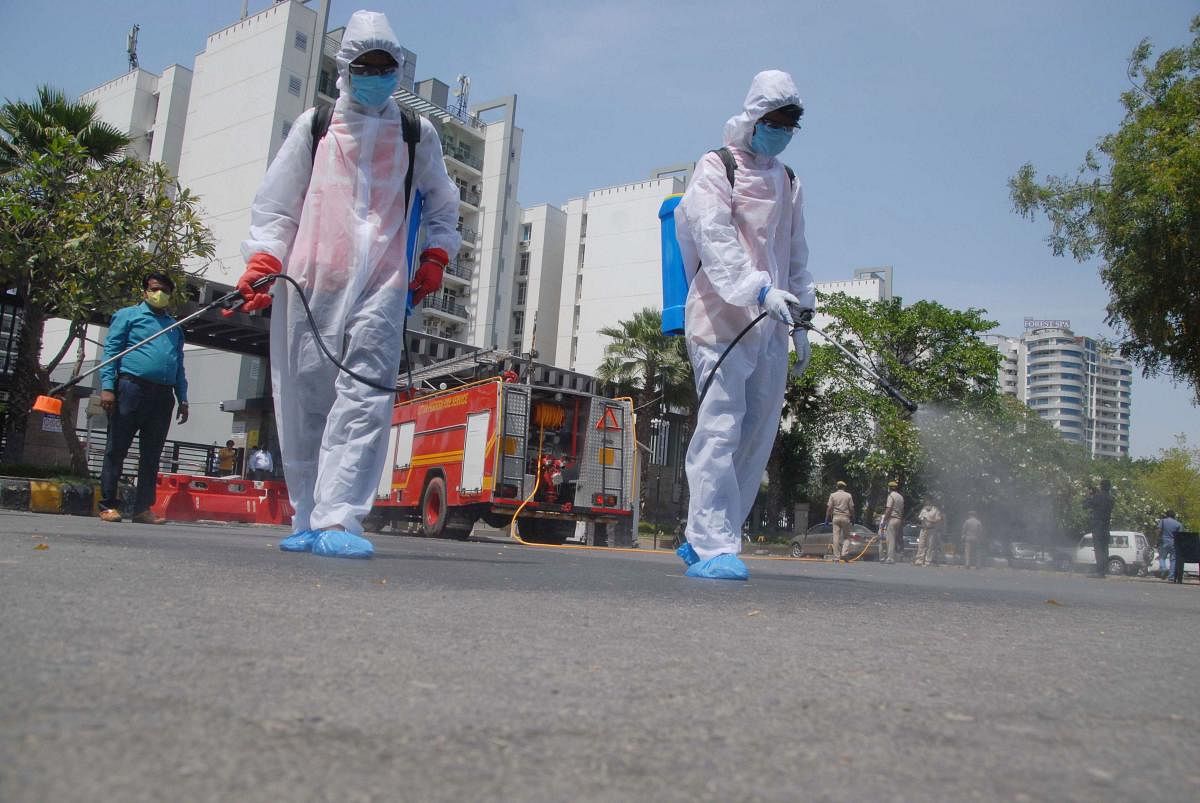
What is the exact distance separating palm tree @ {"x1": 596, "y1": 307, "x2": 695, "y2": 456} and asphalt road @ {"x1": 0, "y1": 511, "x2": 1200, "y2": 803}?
3244 cm

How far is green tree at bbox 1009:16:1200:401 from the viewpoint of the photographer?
15.3 meters

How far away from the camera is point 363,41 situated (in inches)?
167

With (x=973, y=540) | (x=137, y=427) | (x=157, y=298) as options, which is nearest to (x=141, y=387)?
(x=137, y=427)

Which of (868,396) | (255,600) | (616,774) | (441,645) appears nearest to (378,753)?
(616,774)

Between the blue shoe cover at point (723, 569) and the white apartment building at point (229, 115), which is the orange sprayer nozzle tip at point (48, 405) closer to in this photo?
the blue shoe cover at point (723, 569)

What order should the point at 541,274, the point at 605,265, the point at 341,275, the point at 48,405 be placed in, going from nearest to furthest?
the point at 341,275 → the point at 48,405 → the point at 605,265 → the point at 541,274

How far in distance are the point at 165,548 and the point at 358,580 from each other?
4.36ft

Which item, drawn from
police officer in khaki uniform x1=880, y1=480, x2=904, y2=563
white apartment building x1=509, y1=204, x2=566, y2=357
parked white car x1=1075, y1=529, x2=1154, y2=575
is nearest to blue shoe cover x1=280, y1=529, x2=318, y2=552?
police officer in khaki uniform x1=880, y1=480, x2=904, y2=563

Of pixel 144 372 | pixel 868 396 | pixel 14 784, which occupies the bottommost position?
pixel 14 784

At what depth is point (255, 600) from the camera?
90.4 inches

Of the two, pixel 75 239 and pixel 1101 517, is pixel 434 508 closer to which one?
pixel 75 239

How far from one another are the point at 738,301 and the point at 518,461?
10.6 m

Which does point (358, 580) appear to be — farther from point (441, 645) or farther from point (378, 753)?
point (378, 753)

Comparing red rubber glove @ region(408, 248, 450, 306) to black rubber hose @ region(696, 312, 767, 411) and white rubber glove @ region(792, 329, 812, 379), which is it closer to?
black rubber hose @ region(696, 312, 767, 411)
